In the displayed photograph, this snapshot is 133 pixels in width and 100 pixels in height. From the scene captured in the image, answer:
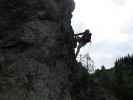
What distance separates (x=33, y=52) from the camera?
46.9 feet

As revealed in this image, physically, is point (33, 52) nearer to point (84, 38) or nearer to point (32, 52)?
point (32, 52)

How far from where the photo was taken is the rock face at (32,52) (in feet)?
44.1

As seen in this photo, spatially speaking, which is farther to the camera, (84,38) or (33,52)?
(84,38)

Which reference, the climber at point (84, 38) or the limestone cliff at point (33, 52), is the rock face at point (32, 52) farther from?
the climber at point (84, 38)

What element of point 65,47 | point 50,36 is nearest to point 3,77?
point 50,36

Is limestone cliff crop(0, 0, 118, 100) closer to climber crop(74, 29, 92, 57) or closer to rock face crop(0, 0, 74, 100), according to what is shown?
rock face crop(0, 0, 74, 100)

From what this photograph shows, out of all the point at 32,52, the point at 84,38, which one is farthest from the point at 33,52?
the point at 84,38

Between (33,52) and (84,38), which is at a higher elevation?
(84,38)

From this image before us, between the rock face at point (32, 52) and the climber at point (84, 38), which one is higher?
the climber at point (84, 38)

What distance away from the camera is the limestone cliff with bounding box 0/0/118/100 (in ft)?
44.1

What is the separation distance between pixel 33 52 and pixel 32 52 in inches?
1.5

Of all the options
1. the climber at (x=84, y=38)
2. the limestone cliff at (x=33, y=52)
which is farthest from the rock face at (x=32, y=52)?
the climber at (x=84, y=38)

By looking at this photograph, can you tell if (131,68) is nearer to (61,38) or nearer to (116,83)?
(116,83)

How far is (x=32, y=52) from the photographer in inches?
563
